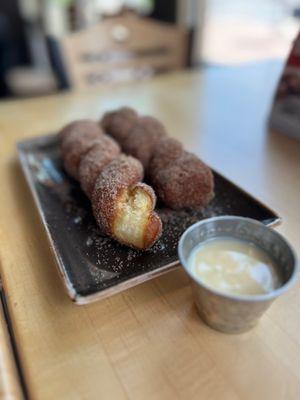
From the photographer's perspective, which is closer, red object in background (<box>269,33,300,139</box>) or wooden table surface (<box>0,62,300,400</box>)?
wooden table surface (<box>0,62,300,400</box>)

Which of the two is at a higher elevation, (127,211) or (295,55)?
(295,55)

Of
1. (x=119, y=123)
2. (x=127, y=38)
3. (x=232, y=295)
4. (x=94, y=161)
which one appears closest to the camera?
(x=232, y=295)

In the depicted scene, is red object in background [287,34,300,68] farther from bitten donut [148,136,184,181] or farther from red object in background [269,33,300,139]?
bitten donut [148,136,184,181]

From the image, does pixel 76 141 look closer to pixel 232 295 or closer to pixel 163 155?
pixel 163 155

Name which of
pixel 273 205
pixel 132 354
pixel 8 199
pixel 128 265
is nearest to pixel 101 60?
pixel 8 199

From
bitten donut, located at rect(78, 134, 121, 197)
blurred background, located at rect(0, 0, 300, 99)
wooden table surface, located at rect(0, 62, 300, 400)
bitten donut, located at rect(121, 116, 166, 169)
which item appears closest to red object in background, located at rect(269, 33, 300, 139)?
blurred background, located at rect(0, 0, 300, 99)

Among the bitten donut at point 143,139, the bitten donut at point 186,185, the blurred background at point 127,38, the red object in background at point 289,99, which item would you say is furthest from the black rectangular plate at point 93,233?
the blurred background at point 127,38

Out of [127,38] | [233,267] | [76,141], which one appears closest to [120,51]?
[127,38]
